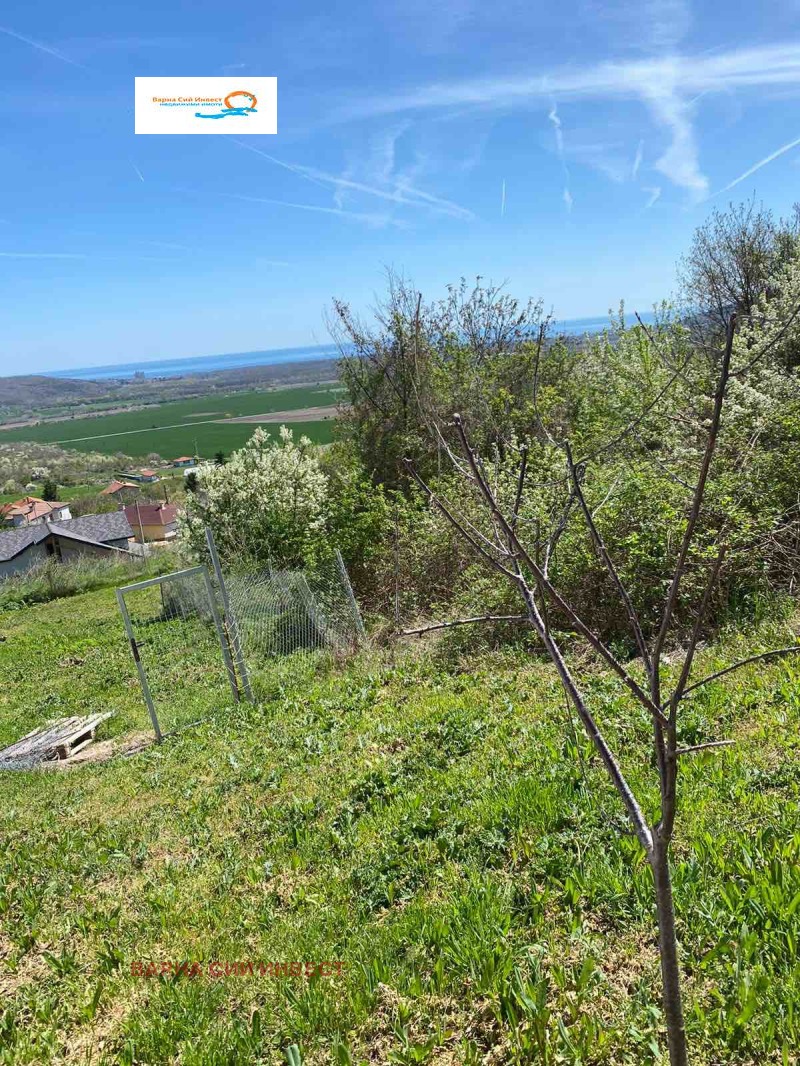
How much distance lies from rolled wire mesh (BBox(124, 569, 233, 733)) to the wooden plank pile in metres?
1.00

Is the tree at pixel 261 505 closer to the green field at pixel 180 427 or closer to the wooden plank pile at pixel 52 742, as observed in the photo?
the wooden plank pile at pixel 52 742

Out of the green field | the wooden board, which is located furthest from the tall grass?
the green field

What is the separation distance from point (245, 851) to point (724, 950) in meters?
2.91

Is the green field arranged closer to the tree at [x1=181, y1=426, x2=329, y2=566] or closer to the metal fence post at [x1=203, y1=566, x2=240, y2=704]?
the tree at [x1=181, y1=426, x2=329, y2=566]

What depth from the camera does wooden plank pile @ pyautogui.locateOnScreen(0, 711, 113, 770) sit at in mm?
8688

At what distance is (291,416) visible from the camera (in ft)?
337

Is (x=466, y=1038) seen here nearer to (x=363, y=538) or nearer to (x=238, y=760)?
(x=238, y=760)

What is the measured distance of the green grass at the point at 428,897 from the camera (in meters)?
2.45

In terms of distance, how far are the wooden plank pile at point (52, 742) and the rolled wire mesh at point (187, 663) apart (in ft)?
3.27

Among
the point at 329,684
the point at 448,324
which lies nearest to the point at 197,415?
the point at 448,324

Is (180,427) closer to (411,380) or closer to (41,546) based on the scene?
(41,546)

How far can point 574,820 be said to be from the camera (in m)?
3.46

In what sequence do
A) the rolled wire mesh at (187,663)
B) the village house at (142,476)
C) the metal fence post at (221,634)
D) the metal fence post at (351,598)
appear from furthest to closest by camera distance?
the village house at (142,476)
the metal fence post at (351,598)
the rolled wire mesh at (187,663)
the metal fence post at (221,634)

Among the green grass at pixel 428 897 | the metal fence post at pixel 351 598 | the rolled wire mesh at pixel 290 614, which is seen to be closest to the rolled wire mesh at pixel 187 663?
the rolled wire mesh at pixel 290 614
